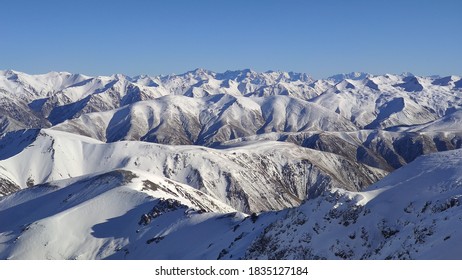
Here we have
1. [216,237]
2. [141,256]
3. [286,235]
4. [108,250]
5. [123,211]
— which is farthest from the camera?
Answer: [123,211]

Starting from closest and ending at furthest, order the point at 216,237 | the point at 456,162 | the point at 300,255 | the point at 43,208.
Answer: the point at 300,255, the point at 456,162, the point at 216,237, the point at 43,208

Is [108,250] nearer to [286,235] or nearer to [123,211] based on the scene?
[123,211]

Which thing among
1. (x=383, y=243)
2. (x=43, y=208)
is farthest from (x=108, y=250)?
(x=383, y=243)

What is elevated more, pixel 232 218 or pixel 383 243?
pixel 383 243

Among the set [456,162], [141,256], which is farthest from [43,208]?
[456,162]
